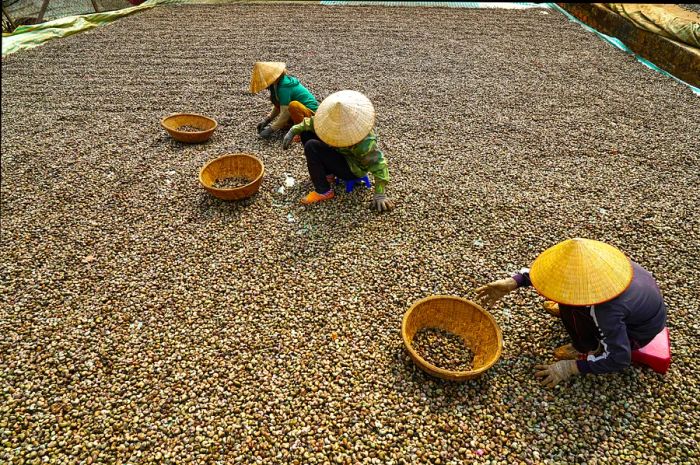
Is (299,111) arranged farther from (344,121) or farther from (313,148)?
(344,121)

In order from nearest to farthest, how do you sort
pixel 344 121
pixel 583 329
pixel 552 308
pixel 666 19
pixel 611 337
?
1. pixel 611 337
2. pixel 583 329
3. pixel 552 308
4. pixel 344 121
5. pixel 666 19

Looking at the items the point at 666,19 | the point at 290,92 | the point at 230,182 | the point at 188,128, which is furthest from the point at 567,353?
the point at 666,19

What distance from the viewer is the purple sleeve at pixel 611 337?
209 cm

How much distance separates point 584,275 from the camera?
1973 mm

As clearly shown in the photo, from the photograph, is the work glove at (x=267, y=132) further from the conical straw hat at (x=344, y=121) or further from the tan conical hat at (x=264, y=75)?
the conical straw hat at (x=344, y=121)

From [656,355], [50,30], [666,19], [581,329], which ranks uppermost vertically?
[50,30]

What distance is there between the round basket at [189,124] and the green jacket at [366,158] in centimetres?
154

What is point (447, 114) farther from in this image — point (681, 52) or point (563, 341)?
point (681, 52)

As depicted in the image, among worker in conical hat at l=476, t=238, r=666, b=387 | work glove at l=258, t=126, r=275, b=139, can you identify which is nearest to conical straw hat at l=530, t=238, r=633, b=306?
worker in conical hat at l=476, t=238, r=666, b=387

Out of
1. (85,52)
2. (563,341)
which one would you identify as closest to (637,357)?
(563,341)

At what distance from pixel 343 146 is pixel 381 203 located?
736 mm

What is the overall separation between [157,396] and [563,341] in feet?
8.44

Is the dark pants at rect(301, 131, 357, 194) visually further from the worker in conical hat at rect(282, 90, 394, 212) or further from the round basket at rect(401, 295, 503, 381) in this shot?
the round basket at rect(401, 295, 503, 381)

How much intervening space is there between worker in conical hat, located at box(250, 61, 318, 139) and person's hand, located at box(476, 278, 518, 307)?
2.65 meters
